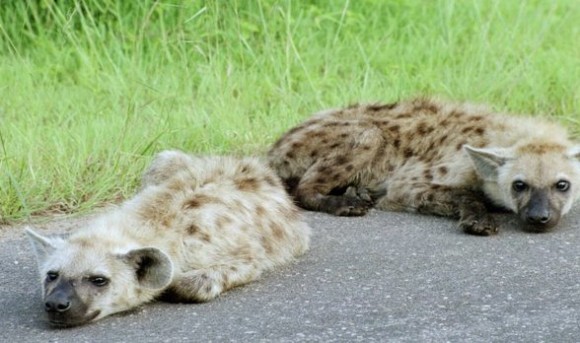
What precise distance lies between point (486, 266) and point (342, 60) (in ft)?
10.9

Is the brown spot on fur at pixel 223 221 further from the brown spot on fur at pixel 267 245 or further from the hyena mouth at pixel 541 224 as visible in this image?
the hyena mouth at pixel 541 224

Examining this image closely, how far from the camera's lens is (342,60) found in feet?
27.5

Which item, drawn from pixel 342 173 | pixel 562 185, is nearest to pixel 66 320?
pixel 342 173

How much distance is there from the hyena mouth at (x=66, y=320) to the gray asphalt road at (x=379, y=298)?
0.09ft

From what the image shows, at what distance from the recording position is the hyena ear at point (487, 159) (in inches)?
245

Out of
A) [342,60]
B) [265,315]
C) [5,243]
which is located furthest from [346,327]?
[342,60]

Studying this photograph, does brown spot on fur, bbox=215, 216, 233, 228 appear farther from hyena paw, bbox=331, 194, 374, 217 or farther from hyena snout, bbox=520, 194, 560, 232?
hyena snout, bbox=520, 194, 560, 232

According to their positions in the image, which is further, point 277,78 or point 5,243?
point 277,78

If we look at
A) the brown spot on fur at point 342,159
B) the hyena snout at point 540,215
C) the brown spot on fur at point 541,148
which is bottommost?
the brown spot on fur at point 342,159

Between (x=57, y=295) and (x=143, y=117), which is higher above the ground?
(x=57, y=295)

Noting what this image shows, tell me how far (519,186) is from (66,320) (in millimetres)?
2405

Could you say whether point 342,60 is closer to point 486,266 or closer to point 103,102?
point 103,102

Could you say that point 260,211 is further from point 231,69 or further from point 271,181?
point 231,69

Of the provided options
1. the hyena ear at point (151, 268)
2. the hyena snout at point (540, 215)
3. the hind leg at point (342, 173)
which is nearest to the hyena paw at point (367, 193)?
the hind leg at point (342, 173)
